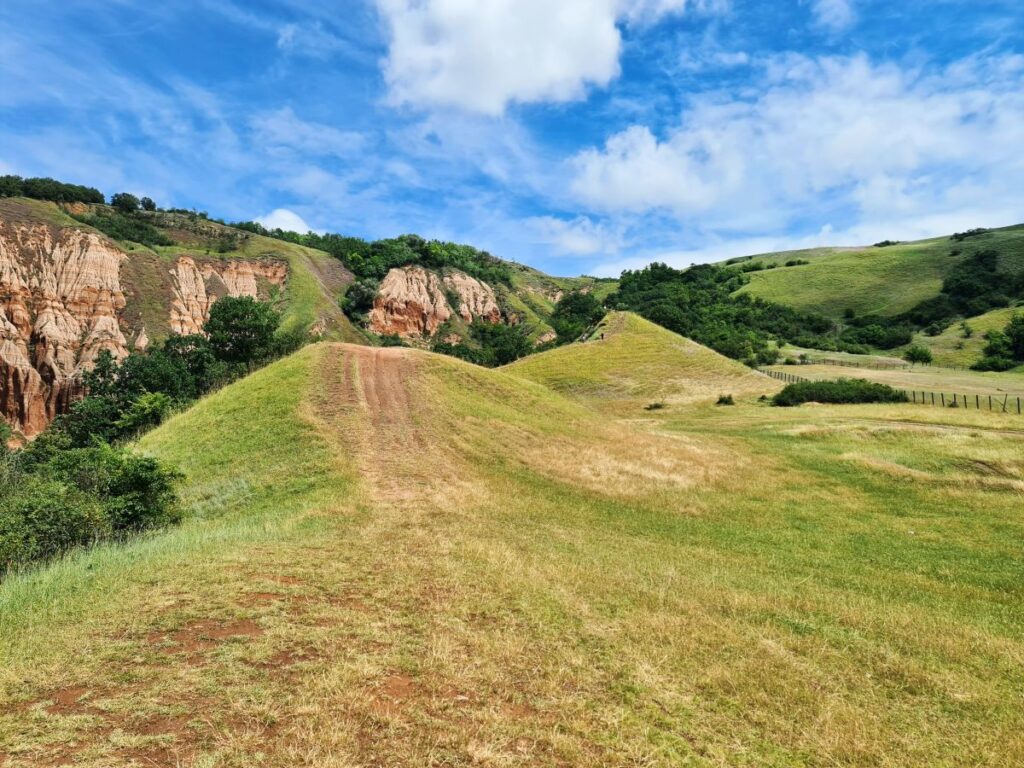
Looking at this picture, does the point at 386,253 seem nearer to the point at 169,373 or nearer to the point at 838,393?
the point at 169,373

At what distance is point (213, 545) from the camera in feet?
42.0

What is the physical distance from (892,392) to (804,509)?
36197 millimetres

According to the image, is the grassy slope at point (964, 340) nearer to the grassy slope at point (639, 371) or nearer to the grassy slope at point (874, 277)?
the grassy slope at point (874, 277)

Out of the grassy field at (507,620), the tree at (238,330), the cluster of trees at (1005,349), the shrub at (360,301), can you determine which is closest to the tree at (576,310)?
the shrub at (360,301)

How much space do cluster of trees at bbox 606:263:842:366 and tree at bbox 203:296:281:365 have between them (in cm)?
7257

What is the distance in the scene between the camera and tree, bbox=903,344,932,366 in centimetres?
8731

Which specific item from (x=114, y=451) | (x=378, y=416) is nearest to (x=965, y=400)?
(x=378, y=416)

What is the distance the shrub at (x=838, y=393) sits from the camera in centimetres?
4856

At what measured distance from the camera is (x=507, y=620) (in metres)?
9.16

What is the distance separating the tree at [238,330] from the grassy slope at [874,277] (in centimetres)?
12572

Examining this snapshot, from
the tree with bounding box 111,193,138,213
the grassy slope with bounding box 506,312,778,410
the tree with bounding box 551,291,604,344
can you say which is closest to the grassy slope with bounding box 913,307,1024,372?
the grassy slope with bounding box 506,312,778,410

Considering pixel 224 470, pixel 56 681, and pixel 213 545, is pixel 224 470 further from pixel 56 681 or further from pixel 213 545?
pixel 56 681

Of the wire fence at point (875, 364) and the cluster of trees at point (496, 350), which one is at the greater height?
the cluster of trees at point (496, 350)

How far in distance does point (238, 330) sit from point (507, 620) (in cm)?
6185
